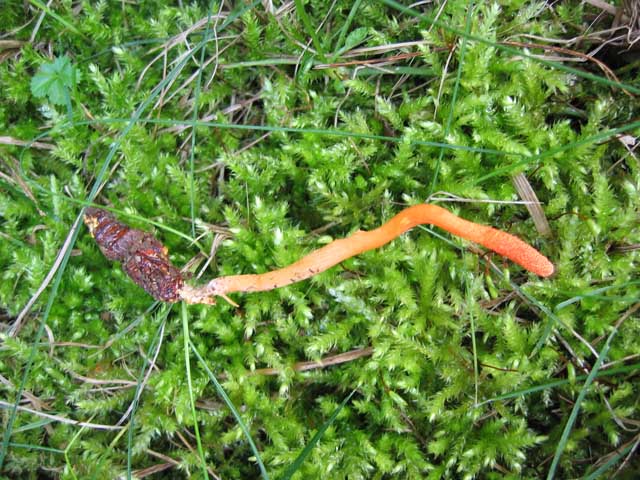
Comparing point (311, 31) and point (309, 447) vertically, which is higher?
point (311, 31)

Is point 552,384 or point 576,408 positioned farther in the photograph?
point 552,384

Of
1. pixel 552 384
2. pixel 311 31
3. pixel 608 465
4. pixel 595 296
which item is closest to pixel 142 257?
pixel 311 31

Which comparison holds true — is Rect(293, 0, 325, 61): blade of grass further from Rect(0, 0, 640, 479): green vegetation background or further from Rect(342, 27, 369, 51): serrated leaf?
Rect(342, 27, 369, 51): serrated leaf

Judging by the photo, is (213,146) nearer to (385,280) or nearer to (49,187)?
(49,187)

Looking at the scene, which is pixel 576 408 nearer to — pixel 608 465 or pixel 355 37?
pixel 608 465

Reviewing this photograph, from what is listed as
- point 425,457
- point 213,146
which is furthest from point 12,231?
point 425,457
